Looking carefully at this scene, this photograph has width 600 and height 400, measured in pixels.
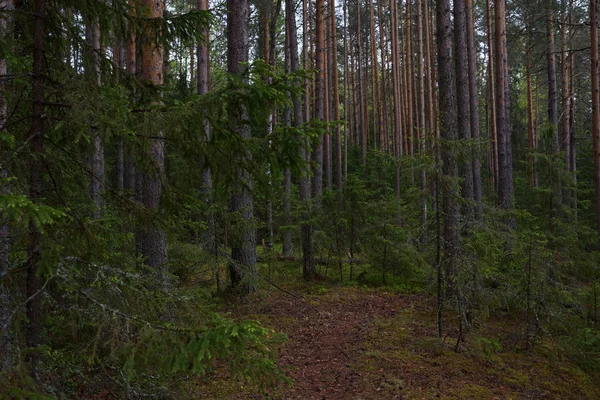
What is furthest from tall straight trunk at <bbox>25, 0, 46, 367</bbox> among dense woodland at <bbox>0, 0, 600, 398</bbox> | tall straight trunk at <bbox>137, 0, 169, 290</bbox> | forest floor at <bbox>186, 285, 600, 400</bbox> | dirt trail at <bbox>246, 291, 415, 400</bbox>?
dirt trail at <bbox>246, 291, 415, 400</bbox>

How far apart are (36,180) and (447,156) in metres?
5.97

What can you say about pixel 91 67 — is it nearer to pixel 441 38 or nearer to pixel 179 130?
pixel 179 130

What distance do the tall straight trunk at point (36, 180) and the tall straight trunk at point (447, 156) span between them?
222 inches

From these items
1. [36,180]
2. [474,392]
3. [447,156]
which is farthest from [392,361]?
[36,180]

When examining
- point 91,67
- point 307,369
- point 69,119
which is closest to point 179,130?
point 69,119

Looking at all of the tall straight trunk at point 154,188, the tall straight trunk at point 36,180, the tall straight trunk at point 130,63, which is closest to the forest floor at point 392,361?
the tall straight trunk at point 154,188

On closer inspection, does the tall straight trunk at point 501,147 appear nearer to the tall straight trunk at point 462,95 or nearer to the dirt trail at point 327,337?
the tall straight trunk at point 462,95

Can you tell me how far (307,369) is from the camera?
21.0 ft

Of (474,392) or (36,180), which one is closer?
(36,180)

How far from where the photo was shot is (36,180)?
3.06 metres

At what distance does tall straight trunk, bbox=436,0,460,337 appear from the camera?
276 inches

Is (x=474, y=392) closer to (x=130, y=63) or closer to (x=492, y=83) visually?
(x=130, y=63)

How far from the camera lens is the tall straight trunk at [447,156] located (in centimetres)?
700

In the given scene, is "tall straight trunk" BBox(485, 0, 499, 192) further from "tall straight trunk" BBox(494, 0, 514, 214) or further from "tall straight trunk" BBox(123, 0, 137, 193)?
"tall straight trunk" BBox(123, 0, 137, 193)
